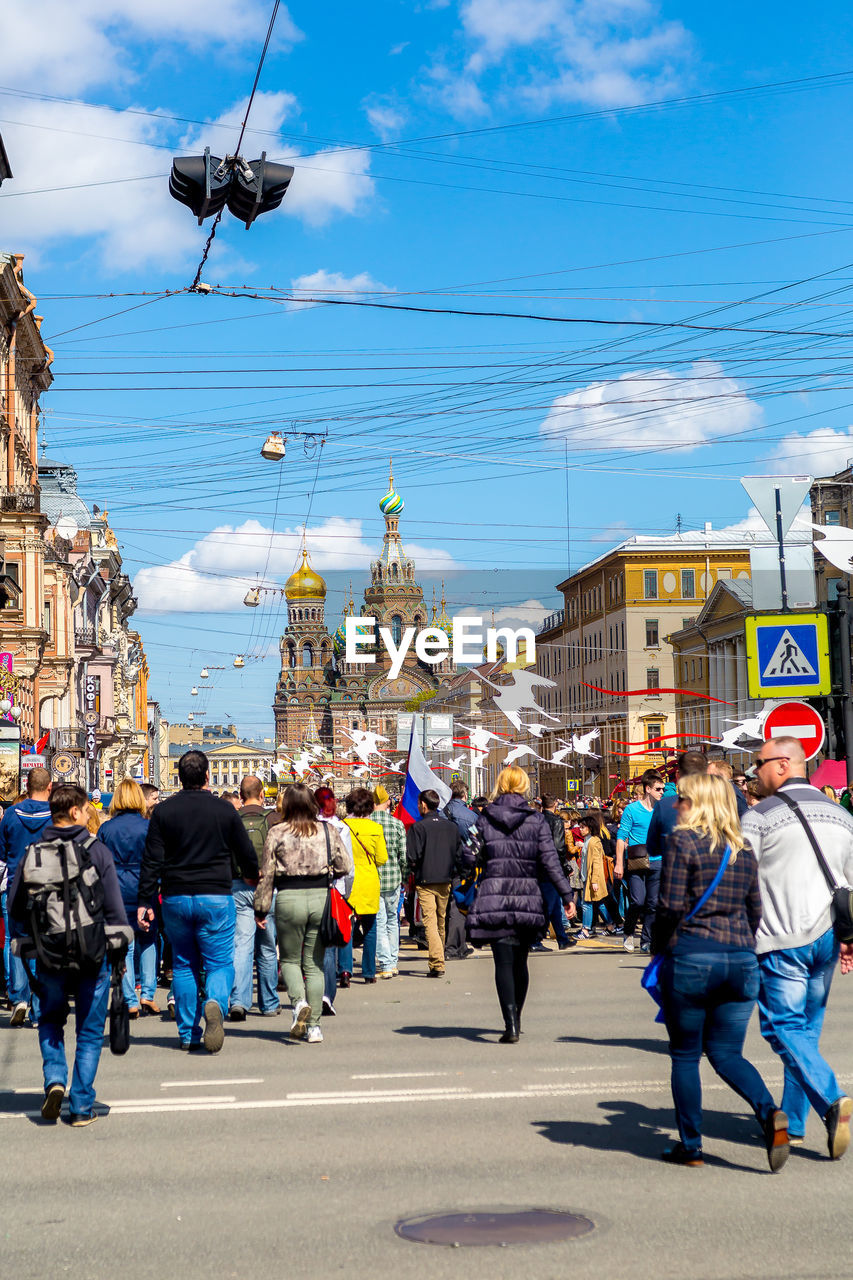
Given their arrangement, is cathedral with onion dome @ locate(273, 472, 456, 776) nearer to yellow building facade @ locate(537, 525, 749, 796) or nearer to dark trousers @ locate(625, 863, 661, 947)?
yellow building facade @ locate(537, 525, 749, 796)

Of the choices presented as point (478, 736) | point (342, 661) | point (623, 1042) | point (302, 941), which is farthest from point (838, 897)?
point (342, 661)

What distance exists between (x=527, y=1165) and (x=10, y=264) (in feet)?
129

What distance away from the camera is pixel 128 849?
12086mm

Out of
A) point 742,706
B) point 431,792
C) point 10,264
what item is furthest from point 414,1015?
point 742,706

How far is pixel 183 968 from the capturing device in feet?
34.7

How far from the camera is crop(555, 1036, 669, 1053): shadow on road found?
10.5m

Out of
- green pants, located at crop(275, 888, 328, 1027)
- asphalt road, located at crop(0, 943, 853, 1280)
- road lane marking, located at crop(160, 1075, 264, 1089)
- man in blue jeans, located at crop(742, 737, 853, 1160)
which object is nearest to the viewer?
asphalt road, located at crop(0, 943, 853, 1280)

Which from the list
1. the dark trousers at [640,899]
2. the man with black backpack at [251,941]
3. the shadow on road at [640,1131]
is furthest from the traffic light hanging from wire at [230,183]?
the shadow on road at [640,1131]

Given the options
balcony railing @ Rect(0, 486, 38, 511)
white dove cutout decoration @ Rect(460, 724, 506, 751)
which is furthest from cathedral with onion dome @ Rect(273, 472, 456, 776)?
balcony railing @ Rect(0, 486, 38, 511)

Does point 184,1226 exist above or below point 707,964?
below

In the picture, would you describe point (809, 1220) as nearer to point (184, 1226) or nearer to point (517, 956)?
point (184, 1226)

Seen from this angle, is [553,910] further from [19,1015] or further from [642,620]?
[642,620]

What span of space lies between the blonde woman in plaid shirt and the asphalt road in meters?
4.17

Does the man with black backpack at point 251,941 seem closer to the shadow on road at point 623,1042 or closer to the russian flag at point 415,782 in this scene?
the shadow on road at point 623,1042
